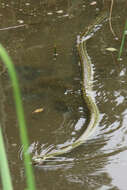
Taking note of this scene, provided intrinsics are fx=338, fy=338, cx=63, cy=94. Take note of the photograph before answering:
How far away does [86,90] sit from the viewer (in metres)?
3.77

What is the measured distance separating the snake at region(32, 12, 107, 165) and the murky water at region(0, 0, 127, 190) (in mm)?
58

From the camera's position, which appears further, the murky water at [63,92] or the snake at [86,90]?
the snake at [86,90]

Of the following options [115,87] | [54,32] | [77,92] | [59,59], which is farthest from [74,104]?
[54,32]

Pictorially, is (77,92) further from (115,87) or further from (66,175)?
(66,175)

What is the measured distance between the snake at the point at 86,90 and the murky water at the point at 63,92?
0.06 meters

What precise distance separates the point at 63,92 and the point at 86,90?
26cm

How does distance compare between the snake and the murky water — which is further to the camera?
the snake

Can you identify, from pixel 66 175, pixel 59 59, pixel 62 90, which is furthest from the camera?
pixel 59 59

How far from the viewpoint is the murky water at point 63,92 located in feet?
8.74

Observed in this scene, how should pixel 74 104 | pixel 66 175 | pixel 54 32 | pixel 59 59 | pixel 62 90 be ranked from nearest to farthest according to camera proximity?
pixel 66 175 < pixel 74 104 < pixel 62 90 < pixel 59 59 < pixel 54 32

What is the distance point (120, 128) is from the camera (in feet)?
10.2

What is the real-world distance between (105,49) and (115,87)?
96 centimetres

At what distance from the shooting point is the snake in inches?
110

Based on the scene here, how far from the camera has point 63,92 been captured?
3.76 metres
